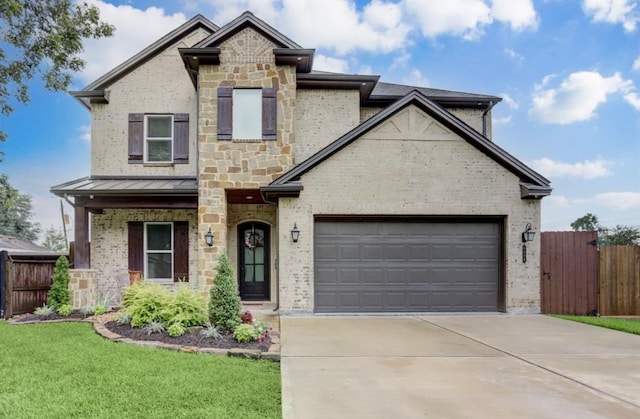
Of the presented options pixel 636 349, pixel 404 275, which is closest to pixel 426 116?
pixel 404 275

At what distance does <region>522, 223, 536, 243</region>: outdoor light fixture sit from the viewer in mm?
10492

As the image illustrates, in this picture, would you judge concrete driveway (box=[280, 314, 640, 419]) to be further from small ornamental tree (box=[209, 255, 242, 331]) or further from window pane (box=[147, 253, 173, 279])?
window pane (box=[147, 253, 173, 279])

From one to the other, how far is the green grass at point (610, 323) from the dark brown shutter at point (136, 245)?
457 inches

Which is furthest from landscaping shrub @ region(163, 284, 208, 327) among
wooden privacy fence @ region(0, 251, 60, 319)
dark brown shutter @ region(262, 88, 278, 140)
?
wooden privacy fence @ region(0, 251, 60, 319)

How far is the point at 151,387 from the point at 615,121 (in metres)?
19.0

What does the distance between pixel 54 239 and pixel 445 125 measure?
1497 inches

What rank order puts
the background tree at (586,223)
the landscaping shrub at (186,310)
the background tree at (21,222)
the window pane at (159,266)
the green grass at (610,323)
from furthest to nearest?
the background tree at (21,222)
the background tree at (586,223)
the window pane at (159,266)
the green grass at (610,323)
the landscaping shrub at (186,310)

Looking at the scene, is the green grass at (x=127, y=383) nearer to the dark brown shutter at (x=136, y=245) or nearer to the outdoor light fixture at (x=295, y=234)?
the outdoor light fixture at (x=295, y=234)

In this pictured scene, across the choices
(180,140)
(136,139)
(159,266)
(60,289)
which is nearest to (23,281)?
(60,289)

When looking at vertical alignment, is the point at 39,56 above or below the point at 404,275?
above

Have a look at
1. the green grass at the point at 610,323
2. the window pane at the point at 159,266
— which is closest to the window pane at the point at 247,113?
the window pane at the point at 159,266

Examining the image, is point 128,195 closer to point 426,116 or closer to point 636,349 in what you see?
point 426,116

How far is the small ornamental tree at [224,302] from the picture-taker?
7367mm

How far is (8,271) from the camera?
1012cm
